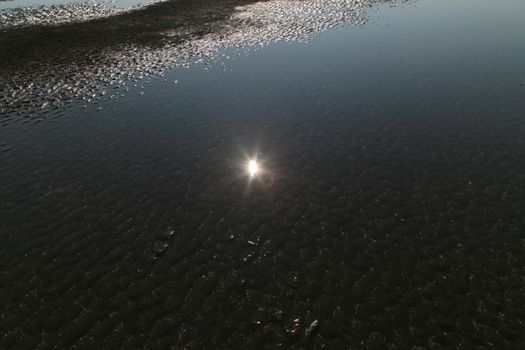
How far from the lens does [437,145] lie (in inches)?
925

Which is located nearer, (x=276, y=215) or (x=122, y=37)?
(x=276, y=215)

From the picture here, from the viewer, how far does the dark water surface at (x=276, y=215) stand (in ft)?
44.6

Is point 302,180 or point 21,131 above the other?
point 21,131

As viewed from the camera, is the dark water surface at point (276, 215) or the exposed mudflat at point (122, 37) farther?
the exposed mudflat at point (122, 37)

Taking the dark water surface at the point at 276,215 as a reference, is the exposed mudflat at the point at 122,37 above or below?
above

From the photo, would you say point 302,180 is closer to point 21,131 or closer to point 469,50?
point 21,131

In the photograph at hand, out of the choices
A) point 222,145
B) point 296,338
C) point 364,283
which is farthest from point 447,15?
point 296,338

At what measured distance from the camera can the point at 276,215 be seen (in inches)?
738

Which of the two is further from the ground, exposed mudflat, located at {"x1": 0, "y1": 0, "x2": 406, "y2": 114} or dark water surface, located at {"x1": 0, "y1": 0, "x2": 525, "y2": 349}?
exposed mudflat, located at {"x1": 0, "y1": 0, "x2": 406, "y2": 114}

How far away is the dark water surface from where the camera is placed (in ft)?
44.6

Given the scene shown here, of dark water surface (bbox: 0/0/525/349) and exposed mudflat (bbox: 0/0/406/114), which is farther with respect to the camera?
exposed mudflat (bbox: 0/0/406/114)

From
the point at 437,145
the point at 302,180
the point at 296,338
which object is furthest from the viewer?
the point at 437,145

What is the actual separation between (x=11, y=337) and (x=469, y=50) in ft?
140

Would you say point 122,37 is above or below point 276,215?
above
